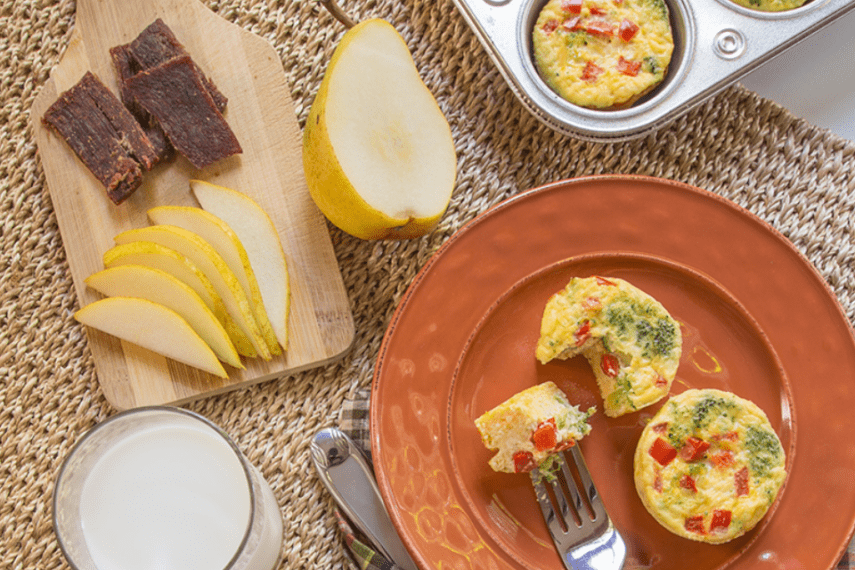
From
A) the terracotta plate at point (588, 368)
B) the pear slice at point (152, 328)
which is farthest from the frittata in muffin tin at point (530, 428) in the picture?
the pear slice at point (152, 328)

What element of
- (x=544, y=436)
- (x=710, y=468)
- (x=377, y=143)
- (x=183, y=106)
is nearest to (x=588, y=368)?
(x=544, y=436)

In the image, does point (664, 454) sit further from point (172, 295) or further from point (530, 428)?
point (172, 295)

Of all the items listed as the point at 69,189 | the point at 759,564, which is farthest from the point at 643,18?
the point at 69,189

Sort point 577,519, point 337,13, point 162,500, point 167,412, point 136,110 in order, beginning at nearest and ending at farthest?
point 167,412, point 162,500, point 577,519, point 337,13, point 136,110

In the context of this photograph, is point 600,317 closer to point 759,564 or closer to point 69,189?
point 759,564

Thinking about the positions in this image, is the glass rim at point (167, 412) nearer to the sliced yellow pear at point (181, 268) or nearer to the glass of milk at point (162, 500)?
the glass of milk at point (162, 500)

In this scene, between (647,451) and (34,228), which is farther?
(34,228)
